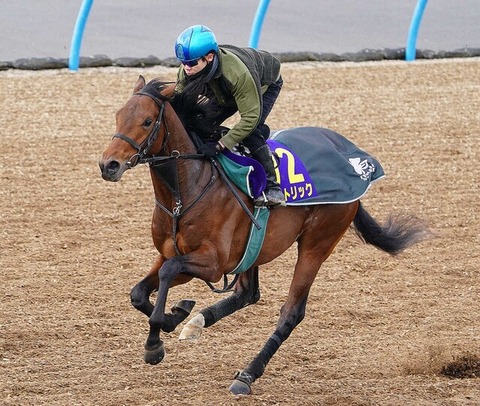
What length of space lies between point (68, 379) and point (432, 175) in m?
4.95

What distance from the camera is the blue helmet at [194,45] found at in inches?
215

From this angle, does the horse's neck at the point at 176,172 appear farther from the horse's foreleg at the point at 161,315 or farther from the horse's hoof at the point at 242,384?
the horse's hoof at the point at 242,384

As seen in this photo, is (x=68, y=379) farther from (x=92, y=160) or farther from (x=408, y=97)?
(x=408, y=97)

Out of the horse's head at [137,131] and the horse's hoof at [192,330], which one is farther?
the horse's hoof at [192,330]

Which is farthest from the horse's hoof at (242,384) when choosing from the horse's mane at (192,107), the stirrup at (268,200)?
the horse's mane at (192,107)

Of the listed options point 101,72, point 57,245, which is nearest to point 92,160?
point 57,245

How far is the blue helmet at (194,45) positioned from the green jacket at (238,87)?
0.15 meters

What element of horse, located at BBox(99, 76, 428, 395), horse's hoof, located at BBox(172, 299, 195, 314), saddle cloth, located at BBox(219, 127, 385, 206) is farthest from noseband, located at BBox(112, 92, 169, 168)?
horse's hoof, located at BBox(172, 299, 195, 314)

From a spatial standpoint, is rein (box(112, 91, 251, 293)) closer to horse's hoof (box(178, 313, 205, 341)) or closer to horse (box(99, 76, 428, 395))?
horse (box(99, 76, 428, 395))

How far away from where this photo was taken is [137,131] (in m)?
Answer: 5.38

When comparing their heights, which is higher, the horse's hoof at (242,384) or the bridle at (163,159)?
the bridle at (163,159)

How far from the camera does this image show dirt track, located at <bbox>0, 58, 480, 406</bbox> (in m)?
6.11

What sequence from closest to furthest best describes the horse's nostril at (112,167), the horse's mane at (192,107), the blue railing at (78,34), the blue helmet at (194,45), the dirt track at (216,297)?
the horse's nostril at (112,167)
the blue helmet at (194,45)
the horse's mane at (192,107)
the dirt track at (216,297)
the blue railing at (78,34)

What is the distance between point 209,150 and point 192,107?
25 centimetres
